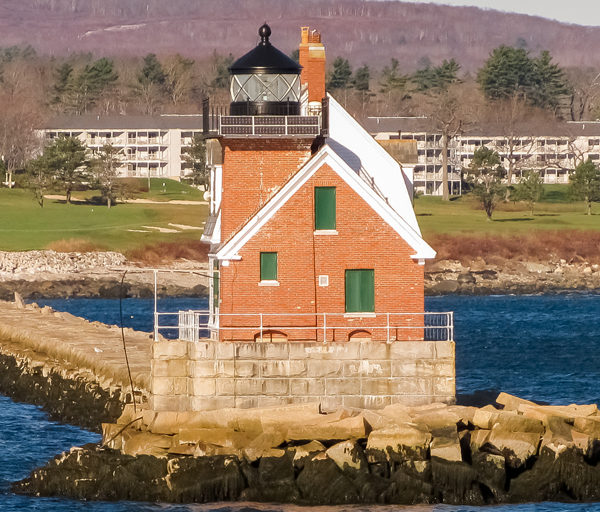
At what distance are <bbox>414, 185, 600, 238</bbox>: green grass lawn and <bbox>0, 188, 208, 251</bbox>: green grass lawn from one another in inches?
806

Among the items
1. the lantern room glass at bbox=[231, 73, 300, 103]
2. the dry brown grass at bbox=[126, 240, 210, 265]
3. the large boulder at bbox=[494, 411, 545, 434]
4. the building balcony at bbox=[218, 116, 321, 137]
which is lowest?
the large boulder at bbox=[494, 411, 545, 434]

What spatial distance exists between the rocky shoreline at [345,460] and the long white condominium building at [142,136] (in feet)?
455

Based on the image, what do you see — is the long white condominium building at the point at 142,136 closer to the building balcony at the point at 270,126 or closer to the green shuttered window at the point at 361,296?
the building balcony at the point at 270,126

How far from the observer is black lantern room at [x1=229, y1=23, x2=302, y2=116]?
113ft

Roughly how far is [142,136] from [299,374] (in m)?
147

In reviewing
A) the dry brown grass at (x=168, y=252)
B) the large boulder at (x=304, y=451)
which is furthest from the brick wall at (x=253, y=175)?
the dry brown grass at (x=168, y=252)

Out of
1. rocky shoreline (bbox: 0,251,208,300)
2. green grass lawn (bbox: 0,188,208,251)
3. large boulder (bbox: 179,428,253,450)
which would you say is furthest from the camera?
green grass lawn (bbox: 0,188,208,251)

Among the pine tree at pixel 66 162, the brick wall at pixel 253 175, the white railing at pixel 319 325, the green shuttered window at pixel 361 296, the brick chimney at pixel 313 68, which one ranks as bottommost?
the white railing at pixel 319 325

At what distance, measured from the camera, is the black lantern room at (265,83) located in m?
34.4

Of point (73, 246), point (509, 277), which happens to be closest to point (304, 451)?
point (73, 246)

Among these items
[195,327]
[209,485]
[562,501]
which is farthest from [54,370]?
[562,501]

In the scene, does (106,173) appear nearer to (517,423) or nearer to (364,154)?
(364,154)

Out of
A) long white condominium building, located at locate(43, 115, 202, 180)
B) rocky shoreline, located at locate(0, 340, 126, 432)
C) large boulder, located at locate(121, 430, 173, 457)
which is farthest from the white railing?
long white condominium building, located at locate(43, 115, 202, 180)

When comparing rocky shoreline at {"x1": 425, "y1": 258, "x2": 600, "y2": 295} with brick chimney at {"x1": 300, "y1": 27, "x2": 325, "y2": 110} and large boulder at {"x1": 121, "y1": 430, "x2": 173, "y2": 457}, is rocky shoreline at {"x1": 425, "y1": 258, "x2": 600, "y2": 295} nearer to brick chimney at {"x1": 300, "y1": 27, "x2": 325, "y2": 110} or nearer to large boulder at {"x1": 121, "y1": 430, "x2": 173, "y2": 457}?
brick chimney at {"x1": 300, "y1": 27, "x2": 325, "y2": 110}
